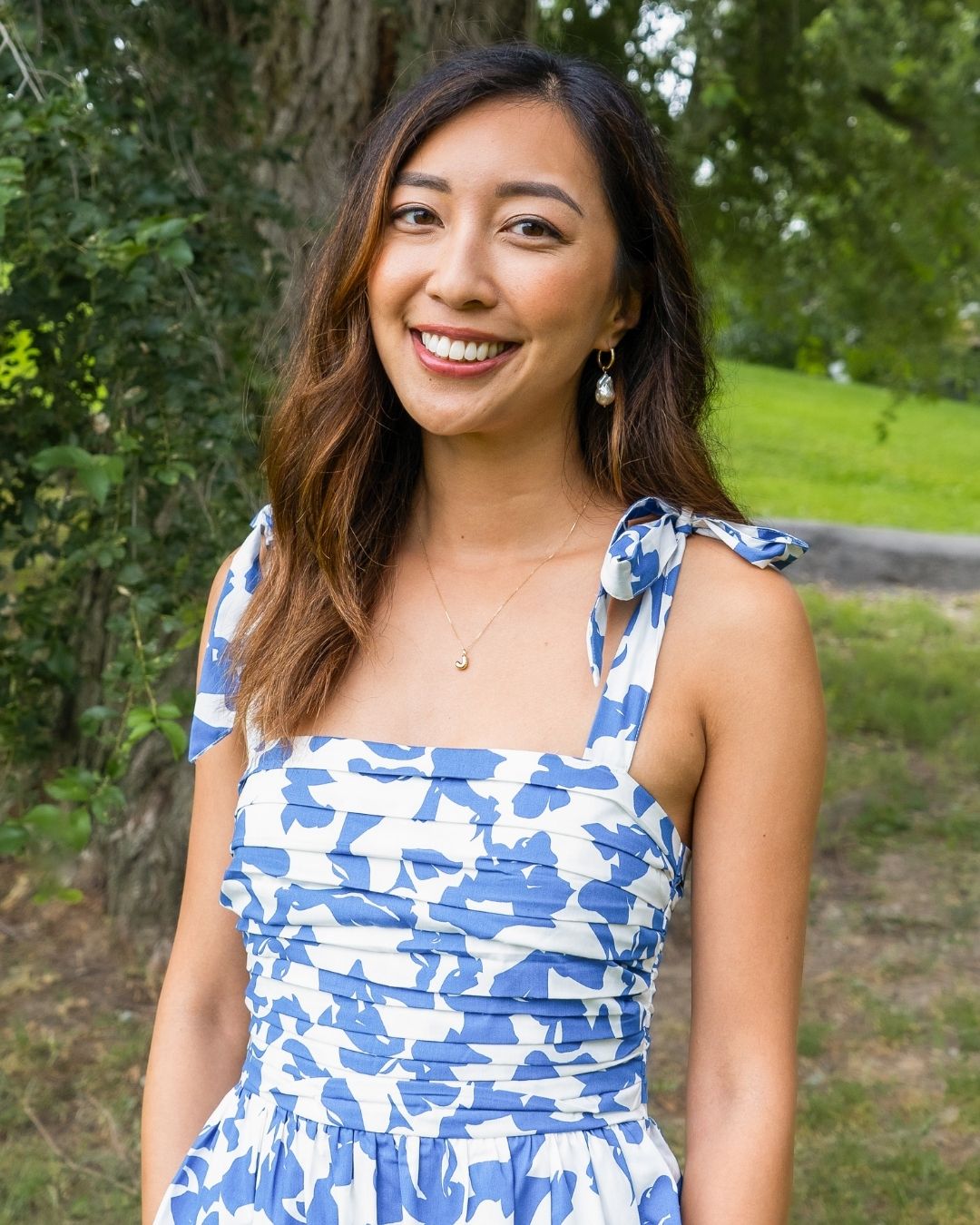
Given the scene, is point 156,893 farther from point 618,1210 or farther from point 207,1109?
point 618,1210

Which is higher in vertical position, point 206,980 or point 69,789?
point 69,789

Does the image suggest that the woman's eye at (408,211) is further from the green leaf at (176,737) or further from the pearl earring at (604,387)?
the green leaf at (176,737)

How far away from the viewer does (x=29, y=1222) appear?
317cm

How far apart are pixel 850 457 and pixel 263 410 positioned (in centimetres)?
1395

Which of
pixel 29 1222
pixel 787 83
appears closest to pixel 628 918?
pixel 29 1222

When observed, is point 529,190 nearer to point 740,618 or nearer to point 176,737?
point 740,618

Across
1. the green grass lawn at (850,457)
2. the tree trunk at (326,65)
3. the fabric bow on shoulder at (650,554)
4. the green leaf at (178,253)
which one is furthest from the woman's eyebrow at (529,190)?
the green grass lawn at (850,457)

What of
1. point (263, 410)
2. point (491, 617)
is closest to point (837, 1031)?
point (263, 410)

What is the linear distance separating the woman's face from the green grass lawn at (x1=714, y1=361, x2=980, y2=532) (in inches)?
336

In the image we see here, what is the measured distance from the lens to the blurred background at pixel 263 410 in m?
2.22

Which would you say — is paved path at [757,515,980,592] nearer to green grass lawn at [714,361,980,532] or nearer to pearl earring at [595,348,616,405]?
green grass lawn at [714,361,980,532]

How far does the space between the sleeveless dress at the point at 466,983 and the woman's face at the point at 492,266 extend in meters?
0.24

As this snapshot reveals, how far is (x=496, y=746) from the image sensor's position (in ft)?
5.08

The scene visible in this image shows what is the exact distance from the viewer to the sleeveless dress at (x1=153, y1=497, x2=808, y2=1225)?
1463 millimetres
